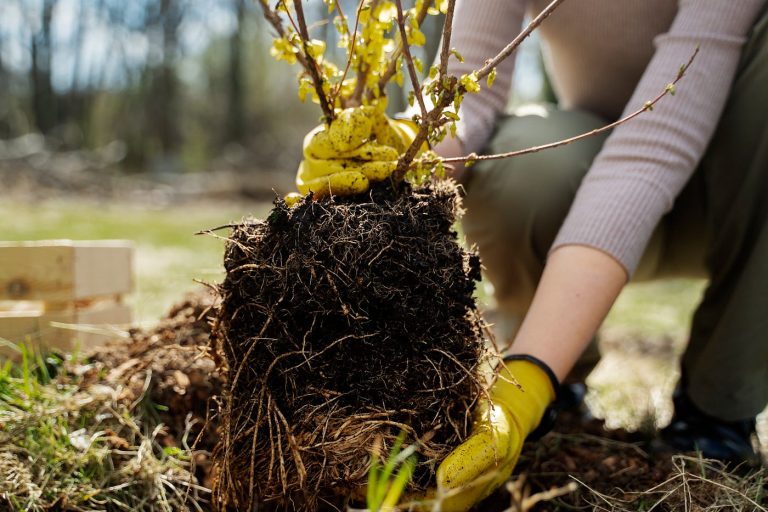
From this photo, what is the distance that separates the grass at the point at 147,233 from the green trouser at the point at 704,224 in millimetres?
1318

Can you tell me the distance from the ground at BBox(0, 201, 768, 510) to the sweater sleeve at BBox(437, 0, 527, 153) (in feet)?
1.90

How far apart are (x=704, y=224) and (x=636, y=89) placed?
615 millimetres

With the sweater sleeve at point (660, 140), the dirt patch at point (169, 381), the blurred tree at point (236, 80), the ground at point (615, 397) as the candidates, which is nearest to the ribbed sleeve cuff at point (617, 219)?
the sweater sleeve at point (660, 140)

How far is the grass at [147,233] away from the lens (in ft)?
11.0

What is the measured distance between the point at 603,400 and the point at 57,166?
463 inches

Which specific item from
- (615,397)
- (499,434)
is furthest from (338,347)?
(615,397)

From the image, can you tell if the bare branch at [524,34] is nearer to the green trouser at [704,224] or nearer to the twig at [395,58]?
the twig at [395,58]

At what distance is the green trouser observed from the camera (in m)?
1.57

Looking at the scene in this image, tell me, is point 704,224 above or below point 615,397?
above

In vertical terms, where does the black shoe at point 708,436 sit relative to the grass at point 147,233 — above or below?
above

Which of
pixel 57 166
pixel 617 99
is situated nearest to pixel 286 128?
pixel 57 166

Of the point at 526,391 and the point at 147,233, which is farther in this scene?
the point at 147,233

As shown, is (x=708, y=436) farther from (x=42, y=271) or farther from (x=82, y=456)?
(x=42, y=271)

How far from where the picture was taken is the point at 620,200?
131 centimetres
